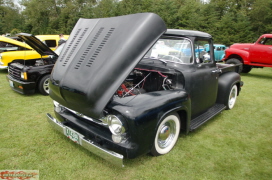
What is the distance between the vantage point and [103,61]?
241 centimetres

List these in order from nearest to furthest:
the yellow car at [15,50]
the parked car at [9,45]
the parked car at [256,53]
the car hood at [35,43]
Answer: the car hood at [35,43], the yellow car at [15,50], the parked car at [9,45], the parked car at [256,53]

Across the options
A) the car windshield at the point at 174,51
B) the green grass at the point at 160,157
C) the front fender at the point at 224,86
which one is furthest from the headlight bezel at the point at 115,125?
the front fender at the point at 224,86

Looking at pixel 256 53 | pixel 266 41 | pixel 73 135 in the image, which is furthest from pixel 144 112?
→ pixel 266 41

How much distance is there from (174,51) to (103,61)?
1.57 meters

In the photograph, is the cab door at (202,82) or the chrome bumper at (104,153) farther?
the cab door at (202,82)

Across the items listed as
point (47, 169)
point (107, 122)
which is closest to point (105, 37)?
point (107, 122)

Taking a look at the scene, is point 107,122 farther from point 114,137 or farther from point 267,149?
point 267,149

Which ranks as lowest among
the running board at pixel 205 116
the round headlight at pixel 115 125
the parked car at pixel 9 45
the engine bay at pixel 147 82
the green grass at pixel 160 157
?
the green grass at pixel 160 157

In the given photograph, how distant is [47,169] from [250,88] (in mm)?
7337

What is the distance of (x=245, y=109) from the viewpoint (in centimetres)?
512

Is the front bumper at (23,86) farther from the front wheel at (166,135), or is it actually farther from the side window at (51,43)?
the side window at (51,43)

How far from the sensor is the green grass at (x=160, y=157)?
8.50ft

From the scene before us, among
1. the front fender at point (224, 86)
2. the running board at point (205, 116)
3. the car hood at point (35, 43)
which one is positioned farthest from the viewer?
the car hood at point (35, 43)

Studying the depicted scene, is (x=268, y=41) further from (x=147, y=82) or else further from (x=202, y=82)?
(x=147, y=82)
